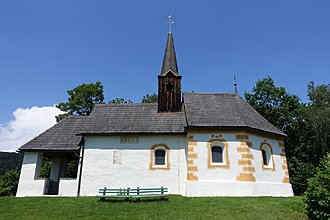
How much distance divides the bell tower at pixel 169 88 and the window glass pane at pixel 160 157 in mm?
4064

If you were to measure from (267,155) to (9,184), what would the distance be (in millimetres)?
24389

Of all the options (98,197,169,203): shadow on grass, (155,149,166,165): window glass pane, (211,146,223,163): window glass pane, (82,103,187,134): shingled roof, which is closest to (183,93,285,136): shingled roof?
(82,103,187,134): shingled roof

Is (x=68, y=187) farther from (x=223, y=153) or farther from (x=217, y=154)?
(x=223, y=153)

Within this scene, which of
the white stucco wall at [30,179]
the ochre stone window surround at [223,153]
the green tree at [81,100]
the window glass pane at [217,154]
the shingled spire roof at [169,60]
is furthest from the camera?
the green tree at [81,100]

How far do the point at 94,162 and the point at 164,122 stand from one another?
226 inches

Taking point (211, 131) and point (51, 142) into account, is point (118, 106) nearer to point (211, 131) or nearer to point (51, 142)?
point (51, 142)

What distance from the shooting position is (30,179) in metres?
16.6

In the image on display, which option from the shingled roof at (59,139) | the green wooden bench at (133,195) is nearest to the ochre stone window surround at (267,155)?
the green wooden bench at (133,195)

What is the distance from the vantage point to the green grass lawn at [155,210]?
→ 32.1 ft

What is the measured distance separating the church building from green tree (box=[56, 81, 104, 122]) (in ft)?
43.5

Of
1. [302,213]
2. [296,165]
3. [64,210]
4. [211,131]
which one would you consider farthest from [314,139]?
[64,210]

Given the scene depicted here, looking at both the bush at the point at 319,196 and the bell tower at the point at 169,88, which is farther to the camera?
the bell tower at the point at 169,88

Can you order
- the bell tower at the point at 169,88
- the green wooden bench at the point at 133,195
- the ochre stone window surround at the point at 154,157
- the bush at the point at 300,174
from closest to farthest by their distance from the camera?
the green wooden bench at the point at 133,195 < the ochre stone window surround at the point at 154,157 < the bell tower at the point at 169,88 < the bush at the point at 300,174

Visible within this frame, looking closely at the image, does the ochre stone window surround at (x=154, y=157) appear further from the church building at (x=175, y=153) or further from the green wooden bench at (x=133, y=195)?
the green wooden bench at (x=133, y=195)
